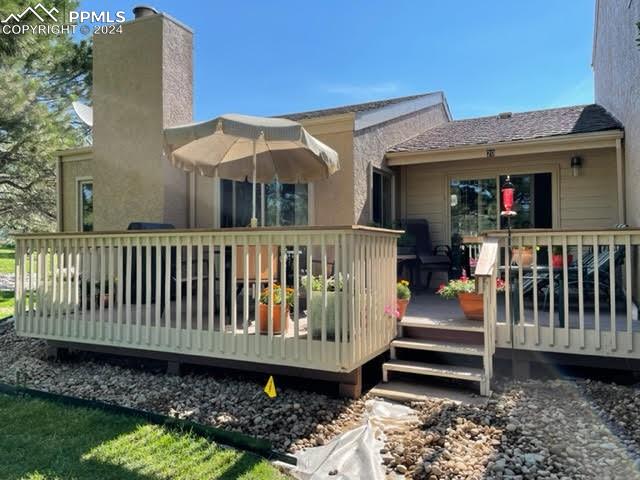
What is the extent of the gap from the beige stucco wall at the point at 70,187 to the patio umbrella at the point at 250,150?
4323 mm

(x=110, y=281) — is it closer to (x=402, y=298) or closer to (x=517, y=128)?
(x=402, y=298)

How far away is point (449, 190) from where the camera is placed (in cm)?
846

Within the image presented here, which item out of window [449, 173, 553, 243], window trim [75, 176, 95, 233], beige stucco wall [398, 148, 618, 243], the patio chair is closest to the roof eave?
beige stucco wall [398, 148, 618, 243]

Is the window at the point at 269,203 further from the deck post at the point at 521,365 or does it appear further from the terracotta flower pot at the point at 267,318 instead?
the deck post at the point at 521,365

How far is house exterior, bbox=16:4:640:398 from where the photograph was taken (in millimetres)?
4023

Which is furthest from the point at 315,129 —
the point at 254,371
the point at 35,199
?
the point at 35,199

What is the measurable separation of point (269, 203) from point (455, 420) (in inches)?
190

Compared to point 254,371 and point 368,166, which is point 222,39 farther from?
point 254,371

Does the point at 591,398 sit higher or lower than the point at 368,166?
lower

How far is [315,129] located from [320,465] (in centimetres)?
519

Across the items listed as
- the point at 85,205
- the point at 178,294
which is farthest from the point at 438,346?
the point at 85,205

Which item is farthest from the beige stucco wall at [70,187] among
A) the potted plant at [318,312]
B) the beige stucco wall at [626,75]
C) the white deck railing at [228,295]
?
the beige stucco wall at [626,75]

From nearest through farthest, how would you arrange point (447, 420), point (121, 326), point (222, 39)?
point (447, 420) < point (121, 326) < point (222, 39)

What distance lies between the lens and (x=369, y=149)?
7.39m
